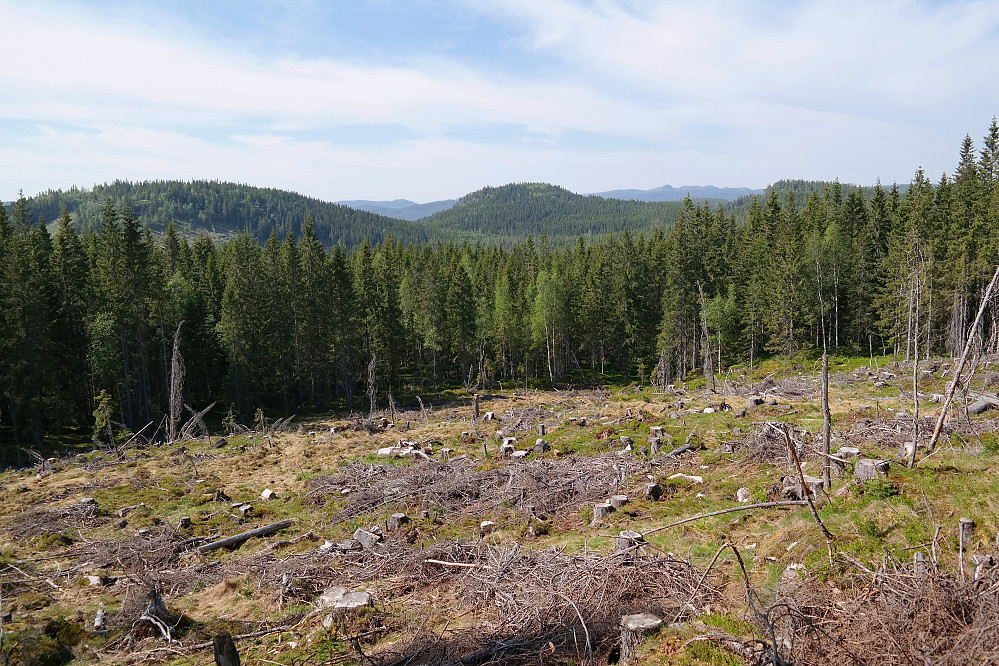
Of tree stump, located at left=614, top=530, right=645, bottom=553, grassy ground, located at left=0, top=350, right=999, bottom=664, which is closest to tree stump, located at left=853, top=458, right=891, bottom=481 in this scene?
grassy ground, located at left=0, top=350, right=999, bottom=664

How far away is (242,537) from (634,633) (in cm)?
1013

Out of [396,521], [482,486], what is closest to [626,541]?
[396,521]

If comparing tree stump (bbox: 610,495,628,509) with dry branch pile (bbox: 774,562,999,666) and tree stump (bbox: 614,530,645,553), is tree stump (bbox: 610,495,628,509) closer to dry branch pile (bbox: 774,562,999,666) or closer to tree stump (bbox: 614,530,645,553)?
tree stump (bbox: 614,530,645,553)

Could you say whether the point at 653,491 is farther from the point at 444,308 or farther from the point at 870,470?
the point at 444,308

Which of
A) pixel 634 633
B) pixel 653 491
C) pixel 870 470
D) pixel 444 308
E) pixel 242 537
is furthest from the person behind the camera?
pixel 444 308

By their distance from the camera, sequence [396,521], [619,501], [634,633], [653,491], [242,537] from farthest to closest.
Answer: [242,537]
[396,521]
[653,491]
[619,501]
[634,633]

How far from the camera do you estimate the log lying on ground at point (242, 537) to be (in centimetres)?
1229

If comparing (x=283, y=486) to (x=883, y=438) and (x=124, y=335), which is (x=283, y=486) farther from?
(x=124, y=335)

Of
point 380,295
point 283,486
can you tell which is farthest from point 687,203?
point 283,486

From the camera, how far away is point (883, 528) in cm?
769

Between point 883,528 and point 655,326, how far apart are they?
Result: 2003 inches

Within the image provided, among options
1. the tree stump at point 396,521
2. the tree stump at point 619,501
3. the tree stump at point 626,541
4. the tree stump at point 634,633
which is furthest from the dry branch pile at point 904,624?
the tree stump at point 396,521

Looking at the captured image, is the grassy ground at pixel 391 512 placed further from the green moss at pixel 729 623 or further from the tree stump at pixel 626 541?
the tree stump at pixel 626 541

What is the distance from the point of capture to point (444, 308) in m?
51.5
